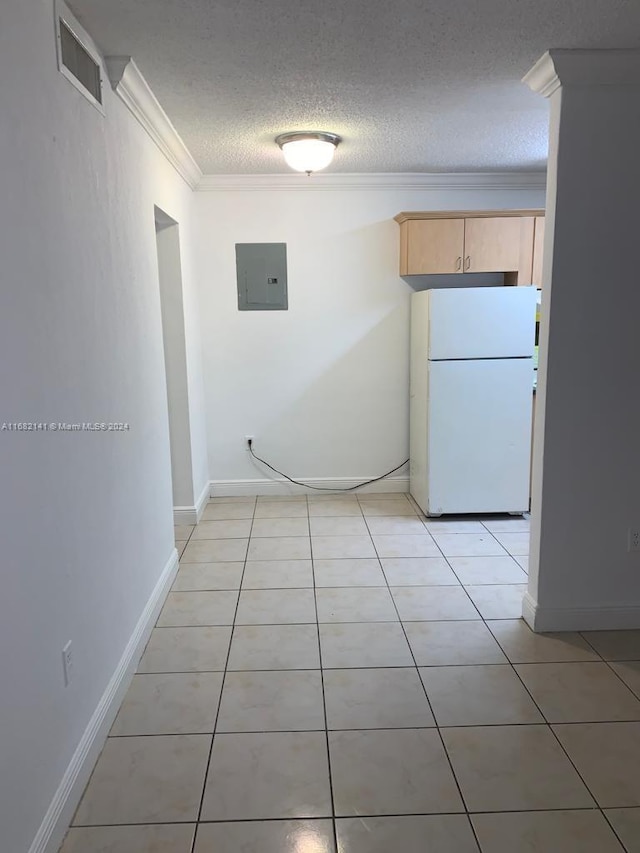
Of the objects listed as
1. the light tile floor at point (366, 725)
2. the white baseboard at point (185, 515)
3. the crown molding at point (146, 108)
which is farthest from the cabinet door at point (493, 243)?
the white baseboard at point (185, 515)

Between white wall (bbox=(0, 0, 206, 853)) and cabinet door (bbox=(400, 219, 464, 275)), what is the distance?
2125 mm

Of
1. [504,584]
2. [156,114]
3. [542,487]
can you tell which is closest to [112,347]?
[156,114]

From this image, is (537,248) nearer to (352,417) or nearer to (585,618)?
(352,417)

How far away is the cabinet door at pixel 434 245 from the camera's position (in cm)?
412

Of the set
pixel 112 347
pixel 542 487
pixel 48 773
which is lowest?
pixel 48 773

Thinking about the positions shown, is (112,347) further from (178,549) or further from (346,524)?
(346,524)

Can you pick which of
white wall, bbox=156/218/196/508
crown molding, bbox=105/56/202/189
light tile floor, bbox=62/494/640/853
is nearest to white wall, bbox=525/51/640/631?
light tile floor, bbox=62/494/640/853

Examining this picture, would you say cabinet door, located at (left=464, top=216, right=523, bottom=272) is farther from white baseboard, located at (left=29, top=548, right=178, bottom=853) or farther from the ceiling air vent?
white baseboard, located at (left=29, top=548, right=178, bottom=853)

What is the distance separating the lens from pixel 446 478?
4.05 metres

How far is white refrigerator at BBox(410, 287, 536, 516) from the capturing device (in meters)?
3.87

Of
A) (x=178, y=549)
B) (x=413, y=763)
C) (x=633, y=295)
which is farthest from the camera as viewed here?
(x=178, y=549)

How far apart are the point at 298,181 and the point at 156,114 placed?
1650 millimetres

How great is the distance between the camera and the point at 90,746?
6.05 feet

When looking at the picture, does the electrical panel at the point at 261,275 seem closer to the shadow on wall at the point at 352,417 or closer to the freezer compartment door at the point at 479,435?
the shadow on wall at the point at 352,417
